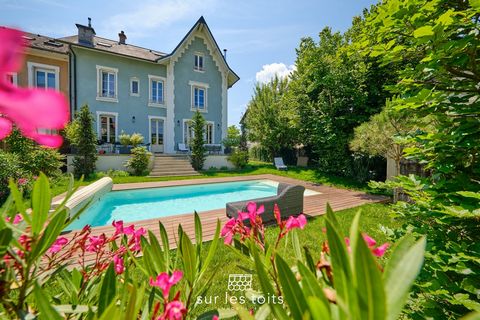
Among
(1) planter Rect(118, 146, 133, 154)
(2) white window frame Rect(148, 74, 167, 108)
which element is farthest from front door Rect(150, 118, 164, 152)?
(1) planter Rect(118, 146, 133, 154)

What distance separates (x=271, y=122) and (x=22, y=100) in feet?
71.4

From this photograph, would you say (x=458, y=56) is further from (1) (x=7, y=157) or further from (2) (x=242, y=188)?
(2) (x=242, y=188)

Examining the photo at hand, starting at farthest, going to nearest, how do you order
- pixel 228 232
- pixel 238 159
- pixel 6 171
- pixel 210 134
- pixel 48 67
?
pixel 210 134, pixel 238 159, pixel 48 67, pixel 6 171, pixel 228 232

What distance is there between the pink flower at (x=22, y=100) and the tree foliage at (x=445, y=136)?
195cm

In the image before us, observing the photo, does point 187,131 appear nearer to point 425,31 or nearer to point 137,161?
point 137,161

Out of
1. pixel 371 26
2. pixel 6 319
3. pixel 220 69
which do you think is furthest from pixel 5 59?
pixel 220 69

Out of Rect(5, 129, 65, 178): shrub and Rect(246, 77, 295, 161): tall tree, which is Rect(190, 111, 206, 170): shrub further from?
Rect(5, 129, 65, 178): shrub

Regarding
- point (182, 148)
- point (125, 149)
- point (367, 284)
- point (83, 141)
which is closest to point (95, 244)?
point (367, 284)

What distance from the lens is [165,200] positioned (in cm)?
1020

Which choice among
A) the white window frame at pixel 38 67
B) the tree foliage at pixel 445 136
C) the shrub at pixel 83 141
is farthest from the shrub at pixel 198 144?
the tree foliage at pixel 445 136

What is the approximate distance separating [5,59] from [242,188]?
41.6 ft

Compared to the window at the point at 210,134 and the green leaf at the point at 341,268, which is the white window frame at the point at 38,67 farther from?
the green leaf at the point at 341,268

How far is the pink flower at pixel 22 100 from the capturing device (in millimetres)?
355

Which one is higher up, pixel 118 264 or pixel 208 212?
pixel 118 264
